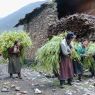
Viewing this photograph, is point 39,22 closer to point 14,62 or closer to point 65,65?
point 14,62

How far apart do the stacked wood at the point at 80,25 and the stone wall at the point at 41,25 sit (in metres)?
3.94

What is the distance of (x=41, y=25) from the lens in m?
24.0

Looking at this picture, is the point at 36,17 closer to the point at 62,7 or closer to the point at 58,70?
the point at 62,7

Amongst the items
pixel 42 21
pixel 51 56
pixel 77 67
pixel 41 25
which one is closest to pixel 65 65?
pixel 51 56

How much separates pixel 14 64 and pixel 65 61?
2699 mm

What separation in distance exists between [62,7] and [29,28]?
3.54 metres

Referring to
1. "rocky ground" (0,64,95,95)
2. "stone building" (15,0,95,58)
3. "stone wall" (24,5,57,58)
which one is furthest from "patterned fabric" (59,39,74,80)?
"stone wall" (24,5,57,58)

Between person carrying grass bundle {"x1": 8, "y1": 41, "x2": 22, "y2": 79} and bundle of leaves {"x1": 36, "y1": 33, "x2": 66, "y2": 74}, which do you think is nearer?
bundle of leaves {"x1": 36, "y1": 33, "x2": 66, "y2": 74}

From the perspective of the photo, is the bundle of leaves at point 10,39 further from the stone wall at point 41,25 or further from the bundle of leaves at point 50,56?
the stone wall at point 41,25

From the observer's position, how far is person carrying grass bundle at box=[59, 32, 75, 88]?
11.9 metres

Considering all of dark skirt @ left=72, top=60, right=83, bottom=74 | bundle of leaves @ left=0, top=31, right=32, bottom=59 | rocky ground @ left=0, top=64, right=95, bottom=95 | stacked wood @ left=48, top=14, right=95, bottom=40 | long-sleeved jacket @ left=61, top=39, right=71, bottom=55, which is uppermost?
stacked wood @ left=48, top=14, right=95, bottom=40

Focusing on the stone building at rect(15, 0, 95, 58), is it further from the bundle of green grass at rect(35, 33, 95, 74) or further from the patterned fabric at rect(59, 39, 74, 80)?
the patterned fabric at rect(59, 39, 74, 80)

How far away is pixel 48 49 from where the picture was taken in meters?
12.3

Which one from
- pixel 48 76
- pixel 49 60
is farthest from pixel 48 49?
pixel 48 76
